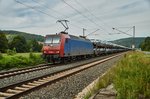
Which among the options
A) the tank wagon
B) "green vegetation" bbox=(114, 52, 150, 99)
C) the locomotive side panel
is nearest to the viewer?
"green vegetation" bbox=(114, 52, 150, 99)

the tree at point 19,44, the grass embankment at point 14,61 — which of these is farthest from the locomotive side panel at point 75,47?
the tree at point 19,44

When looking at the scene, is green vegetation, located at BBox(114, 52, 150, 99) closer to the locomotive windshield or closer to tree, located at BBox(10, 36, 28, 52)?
the locomotive windshield

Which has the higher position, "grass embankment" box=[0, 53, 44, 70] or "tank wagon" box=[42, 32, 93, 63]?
"tank wagon" box=[42, 32, 93, 63]

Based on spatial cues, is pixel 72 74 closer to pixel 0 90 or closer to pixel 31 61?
pixel 0 90

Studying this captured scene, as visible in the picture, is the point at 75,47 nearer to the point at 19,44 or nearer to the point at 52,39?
the point at 52,39

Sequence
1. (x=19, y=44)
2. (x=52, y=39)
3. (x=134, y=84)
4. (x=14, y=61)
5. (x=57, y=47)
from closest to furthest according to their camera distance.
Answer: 1. (x=134, y=84)
2. (x=14, y=61)
3. (x=57, y=47)
4. (x=52, y=39)
5. (x=19, y=44)

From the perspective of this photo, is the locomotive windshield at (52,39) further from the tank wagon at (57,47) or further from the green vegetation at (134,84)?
the green vegetation at (134,84)

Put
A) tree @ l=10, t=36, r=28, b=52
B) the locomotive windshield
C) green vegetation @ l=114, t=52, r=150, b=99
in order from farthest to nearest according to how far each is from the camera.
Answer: tree @ l=10, t=36, r=28, b=52, the locomotive windshield, green vegetation @ l=114, t=52, r=150, b=99

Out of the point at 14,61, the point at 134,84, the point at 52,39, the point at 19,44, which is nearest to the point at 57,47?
the point at 52,39

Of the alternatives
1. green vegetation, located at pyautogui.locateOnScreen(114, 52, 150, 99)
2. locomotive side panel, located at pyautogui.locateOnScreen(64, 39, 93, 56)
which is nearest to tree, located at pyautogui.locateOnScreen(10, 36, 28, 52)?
locomotive side panel, located at pyautogui.locateOnScreen(64, 39, 93, 56)

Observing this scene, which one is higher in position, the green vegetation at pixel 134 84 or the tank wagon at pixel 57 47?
the tank wagon at pixel 57 47

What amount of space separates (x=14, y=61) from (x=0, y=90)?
13773mm

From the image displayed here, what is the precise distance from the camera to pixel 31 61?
86.7ft

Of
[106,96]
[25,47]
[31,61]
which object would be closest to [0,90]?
[106,96]
